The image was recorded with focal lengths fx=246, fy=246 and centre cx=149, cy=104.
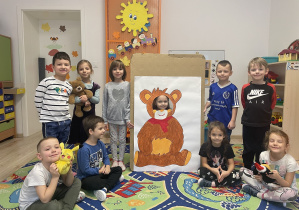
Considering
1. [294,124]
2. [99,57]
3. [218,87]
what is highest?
[99,57]

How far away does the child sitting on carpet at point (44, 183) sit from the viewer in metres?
1.56

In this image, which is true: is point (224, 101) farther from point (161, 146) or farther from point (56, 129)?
point (56, 129)

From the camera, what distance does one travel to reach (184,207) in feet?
5.81

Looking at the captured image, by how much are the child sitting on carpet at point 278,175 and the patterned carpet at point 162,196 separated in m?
0.07

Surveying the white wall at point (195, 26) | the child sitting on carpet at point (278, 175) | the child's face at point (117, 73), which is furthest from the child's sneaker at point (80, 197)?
the white wall at point (195, 26)

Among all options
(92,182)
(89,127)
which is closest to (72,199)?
(92,182)

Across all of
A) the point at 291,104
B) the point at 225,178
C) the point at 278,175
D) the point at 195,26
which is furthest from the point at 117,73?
the point at 291,104

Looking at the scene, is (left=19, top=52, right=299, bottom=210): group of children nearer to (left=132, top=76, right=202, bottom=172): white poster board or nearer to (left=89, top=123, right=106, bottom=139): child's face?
(left=89, top=123, right=106, bottom=139): child's face

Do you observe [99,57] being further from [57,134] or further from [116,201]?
[116,201]

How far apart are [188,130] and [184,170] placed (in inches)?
15.5

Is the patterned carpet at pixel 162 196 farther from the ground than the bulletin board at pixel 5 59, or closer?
closer

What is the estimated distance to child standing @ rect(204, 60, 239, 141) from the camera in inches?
93.6

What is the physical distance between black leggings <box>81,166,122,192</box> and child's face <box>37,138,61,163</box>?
452 millimetres

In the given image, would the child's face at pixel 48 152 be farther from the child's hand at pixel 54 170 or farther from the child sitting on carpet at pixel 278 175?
the child sitting on carpet at pixel 278 175
